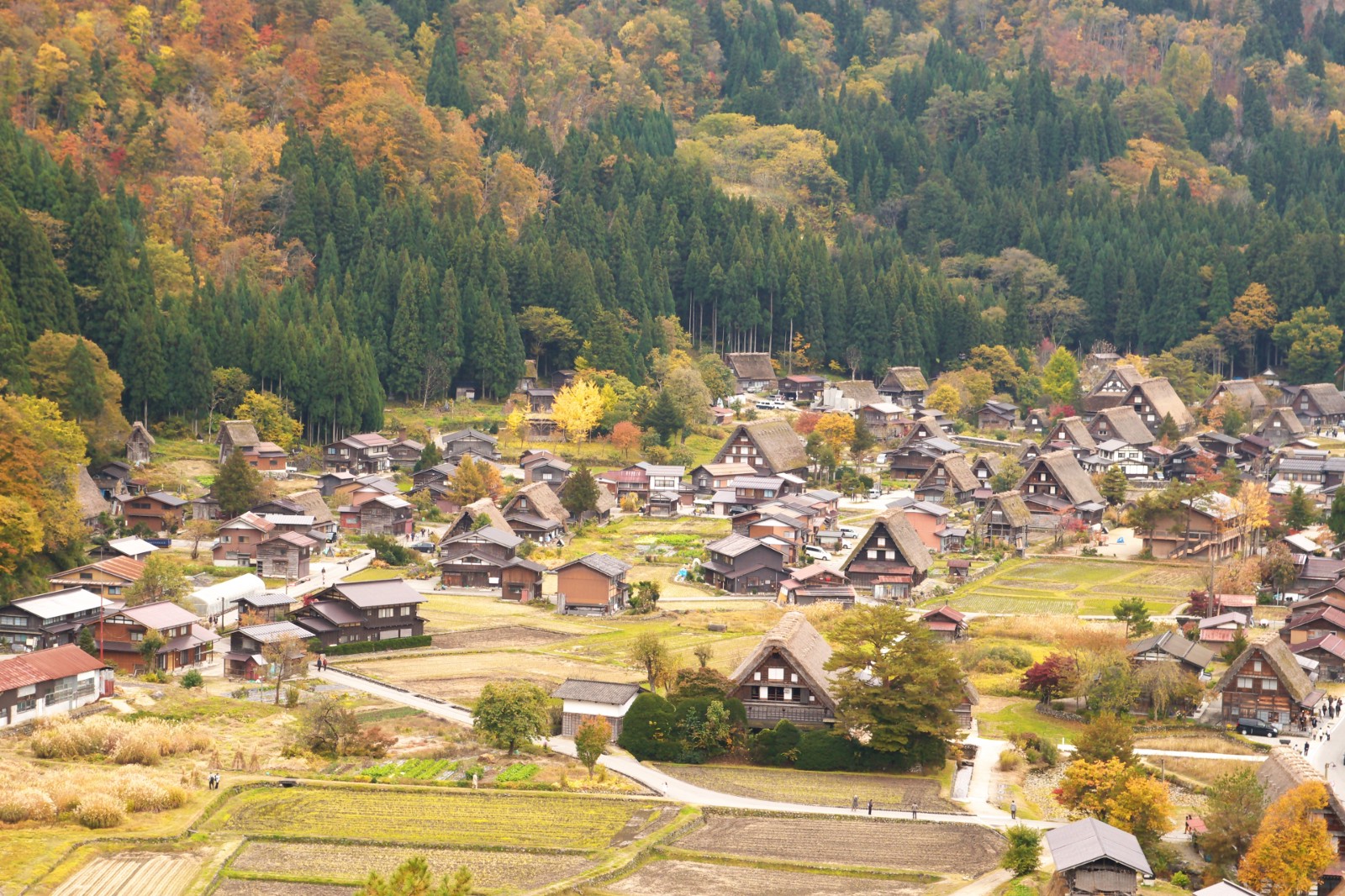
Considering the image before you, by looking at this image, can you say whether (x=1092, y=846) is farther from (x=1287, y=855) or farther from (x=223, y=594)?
→ (x=223, y=594)

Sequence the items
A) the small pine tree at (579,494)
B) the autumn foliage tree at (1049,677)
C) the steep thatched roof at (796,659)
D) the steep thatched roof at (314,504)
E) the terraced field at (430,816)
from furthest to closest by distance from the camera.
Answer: the small pine tree at (579,494) → the steep thatched roof at (314,504) → the autumn foliage tree at (1049,677) → the steep thatched roof at (796,659) → the terraced field at (430,816)

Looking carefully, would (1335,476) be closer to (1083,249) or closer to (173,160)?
(1083,249)

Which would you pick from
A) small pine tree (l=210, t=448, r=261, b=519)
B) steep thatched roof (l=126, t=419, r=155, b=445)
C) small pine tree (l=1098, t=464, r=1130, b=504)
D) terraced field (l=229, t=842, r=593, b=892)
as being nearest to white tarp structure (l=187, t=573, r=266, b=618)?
small pine tree (l=210, t=448, r=261, b=519)

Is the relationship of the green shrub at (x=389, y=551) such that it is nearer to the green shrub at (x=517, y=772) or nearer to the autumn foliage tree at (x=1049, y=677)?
the green shrub at (x=517, y=772)

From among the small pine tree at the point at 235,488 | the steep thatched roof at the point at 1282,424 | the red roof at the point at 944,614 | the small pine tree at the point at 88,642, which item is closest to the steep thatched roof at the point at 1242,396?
the steep thatched roof at the point at 1282,424

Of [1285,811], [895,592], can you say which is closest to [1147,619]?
[895,592]

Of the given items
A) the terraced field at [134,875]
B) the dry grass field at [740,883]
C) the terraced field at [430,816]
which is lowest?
the dry grass field at [740,883]
